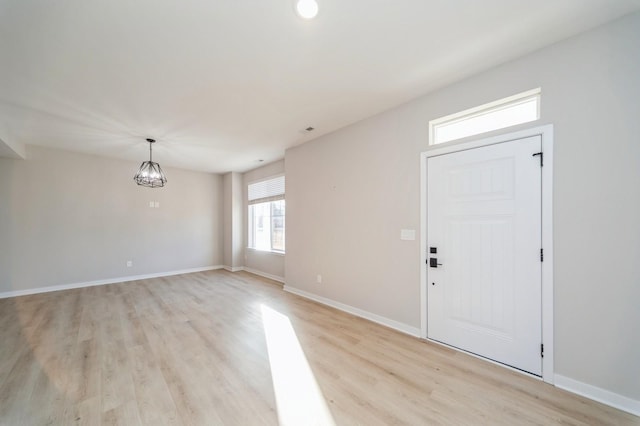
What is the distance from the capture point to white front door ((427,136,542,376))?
213 cm

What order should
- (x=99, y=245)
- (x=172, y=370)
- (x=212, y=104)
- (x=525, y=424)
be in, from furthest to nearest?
1. (x=99, y=245)
2. (x=212, y=104)
3. (x=172, y=370)
4. (x=525, y=424)

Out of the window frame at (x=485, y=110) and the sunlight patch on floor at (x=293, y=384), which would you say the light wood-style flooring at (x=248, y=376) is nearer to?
the sunlight patch on floor at (x=293, y=384)

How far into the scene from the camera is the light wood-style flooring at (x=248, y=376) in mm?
1701

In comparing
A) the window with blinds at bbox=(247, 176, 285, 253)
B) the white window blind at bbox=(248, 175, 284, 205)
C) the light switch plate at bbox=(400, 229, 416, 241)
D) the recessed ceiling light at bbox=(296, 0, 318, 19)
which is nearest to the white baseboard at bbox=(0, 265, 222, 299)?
the window with blinds at bbox=(247, 176, 285, 253)

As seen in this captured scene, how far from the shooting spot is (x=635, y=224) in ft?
5.64

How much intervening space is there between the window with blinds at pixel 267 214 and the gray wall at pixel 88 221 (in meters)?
1.50

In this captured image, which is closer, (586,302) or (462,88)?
(586,302)

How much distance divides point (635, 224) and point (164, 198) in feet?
25.6

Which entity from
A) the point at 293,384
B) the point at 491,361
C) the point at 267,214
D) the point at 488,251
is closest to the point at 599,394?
the point at 491,361

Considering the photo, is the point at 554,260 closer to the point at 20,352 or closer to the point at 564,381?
the point at 564,381

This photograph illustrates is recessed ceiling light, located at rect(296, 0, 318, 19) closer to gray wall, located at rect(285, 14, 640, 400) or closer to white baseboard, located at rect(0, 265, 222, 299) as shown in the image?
gray wall, located at rect(285, 14, 640, 400)

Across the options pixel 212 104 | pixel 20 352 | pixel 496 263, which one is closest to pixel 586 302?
pixel 496 263

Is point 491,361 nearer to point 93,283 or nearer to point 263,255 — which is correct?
point 263,255

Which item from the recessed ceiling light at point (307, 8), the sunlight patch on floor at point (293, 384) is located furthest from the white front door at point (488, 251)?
the recessed ceiling light at point (307, 8)
